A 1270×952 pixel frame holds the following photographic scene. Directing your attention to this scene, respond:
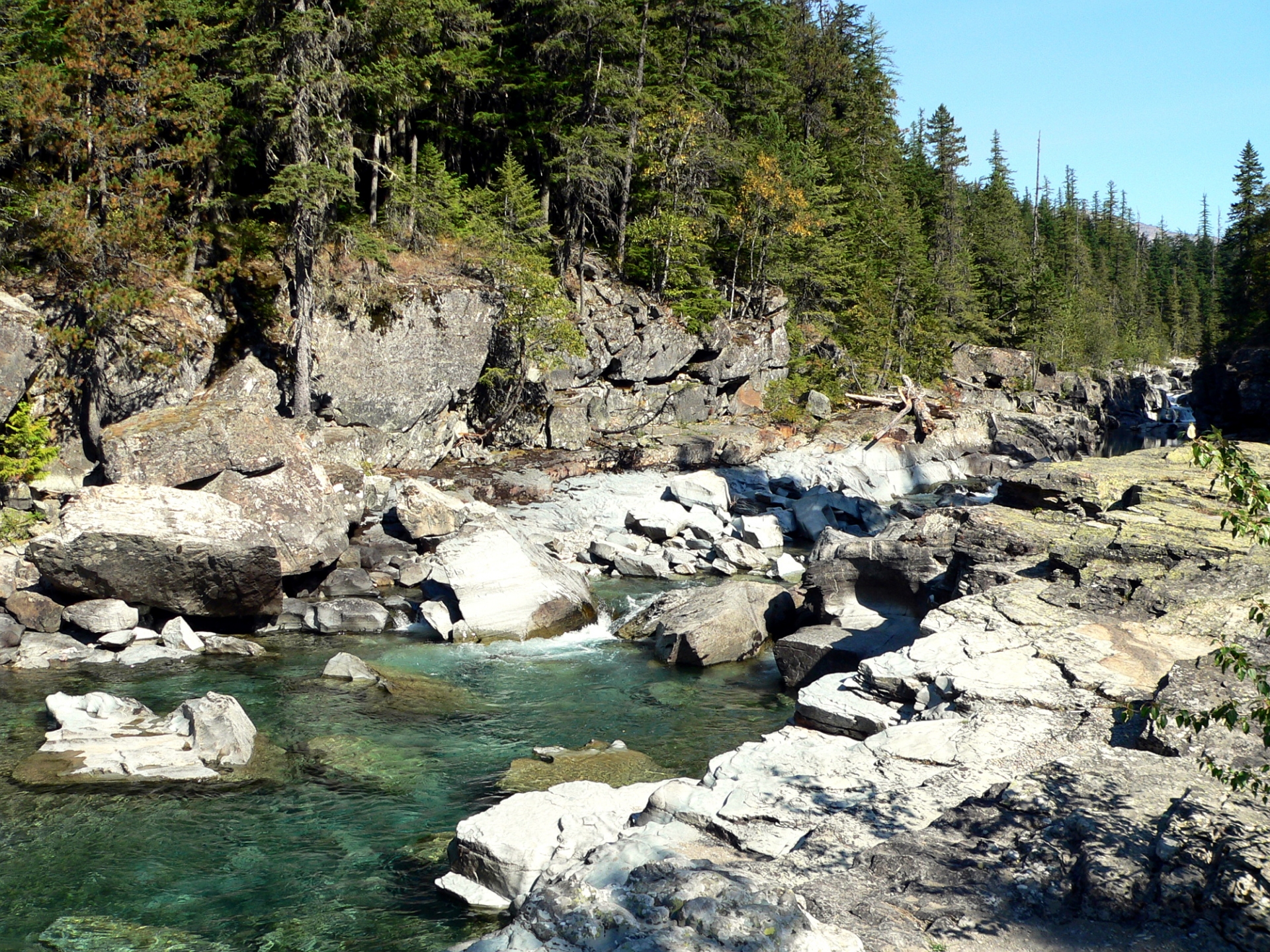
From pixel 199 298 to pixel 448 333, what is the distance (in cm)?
765

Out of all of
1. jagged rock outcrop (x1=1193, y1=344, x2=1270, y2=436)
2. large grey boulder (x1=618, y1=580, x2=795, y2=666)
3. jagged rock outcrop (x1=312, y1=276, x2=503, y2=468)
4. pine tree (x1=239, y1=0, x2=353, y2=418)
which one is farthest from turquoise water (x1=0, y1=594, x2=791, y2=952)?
jagged rock outcrop (x1=1193, y1=344, x2=1270, y2=436)

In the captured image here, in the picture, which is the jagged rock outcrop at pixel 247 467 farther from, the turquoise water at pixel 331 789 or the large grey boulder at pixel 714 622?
the large grey boulder at pixel 714 622

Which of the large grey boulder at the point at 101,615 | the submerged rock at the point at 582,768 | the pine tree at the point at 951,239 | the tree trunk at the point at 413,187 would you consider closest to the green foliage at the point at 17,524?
the large grey boulder at the point at 101,615

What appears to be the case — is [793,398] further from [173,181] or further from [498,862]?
[498,862]

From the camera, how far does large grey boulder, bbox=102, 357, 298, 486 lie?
646 inches

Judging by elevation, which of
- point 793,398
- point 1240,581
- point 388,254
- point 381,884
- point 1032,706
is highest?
point 388,254

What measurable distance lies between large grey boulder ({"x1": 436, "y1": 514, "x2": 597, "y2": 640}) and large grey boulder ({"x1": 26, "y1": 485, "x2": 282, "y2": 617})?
332 centimetres

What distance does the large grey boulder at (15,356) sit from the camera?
17.4 m

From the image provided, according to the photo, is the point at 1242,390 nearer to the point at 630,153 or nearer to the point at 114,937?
the point at 630,153

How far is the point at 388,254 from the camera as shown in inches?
1155

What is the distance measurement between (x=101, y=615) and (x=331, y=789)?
7.53m

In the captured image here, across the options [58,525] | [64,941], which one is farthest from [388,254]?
[64,941]

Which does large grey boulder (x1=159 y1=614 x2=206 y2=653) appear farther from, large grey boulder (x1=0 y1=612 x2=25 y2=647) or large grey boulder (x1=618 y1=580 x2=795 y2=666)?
large grey boulder (x1=618 y1=580 x2=795 y2=666)

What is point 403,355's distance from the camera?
2766 centimetres
